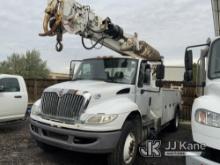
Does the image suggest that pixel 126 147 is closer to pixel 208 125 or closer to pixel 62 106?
pixel 62 106

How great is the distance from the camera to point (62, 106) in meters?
5.62

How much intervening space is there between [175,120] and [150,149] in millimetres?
4088

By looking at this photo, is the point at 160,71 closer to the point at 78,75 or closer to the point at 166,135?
the point at 78,75

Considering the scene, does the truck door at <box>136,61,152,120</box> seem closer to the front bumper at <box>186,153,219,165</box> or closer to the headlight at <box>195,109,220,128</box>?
the headlight at <box>195,109,220,128</box>

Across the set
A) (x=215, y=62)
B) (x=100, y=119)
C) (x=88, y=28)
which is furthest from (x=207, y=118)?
(x=88, y=28)

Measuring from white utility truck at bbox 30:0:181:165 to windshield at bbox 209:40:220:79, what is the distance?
1714mm

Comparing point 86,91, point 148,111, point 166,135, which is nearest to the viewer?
point 86,91

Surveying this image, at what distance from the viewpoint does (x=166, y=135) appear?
32.2 feet

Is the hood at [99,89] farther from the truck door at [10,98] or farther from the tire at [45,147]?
the truck door at [10,98]

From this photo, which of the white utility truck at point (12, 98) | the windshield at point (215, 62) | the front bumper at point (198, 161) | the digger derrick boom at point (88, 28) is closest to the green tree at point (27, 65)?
the white utility truck at point (12, 98)

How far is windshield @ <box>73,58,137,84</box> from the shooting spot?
6.61 meters

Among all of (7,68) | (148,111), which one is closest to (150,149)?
(148,111)

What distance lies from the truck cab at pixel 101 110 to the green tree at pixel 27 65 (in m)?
34.0

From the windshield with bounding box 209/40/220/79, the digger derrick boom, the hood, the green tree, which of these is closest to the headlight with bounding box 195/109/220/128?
the windshield with bounding box 209/40/220/79
